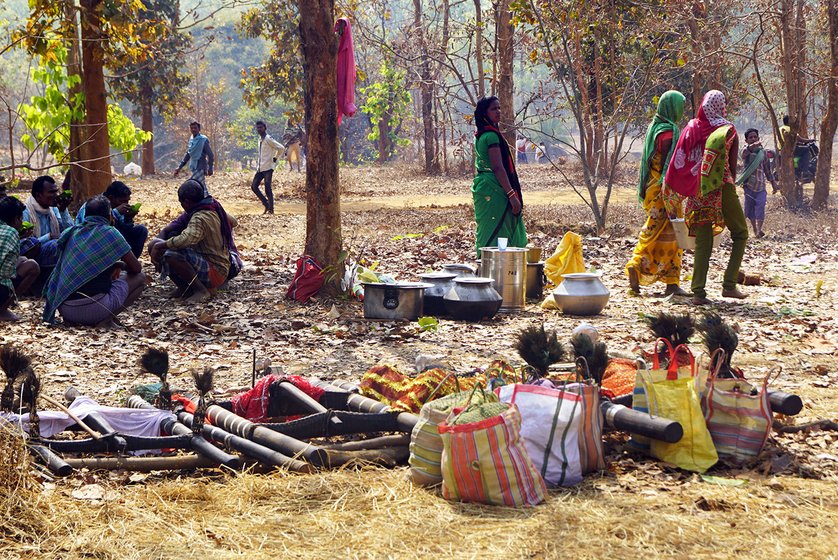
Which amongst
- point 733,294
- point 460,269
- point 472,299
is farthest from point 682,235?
point 472,299

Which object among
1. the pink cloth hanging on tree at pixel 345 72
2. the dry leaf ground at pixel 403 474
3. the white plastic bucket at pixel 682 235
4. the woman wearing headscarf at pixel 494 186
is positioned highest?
the pink cloth hanging on tree at pixel 345 72

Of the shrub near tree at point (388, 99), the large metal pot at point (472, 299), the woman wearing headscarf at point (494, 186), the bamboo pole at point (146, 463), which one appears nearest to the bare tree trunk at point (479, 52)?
the woman wearing headscarf at point (494, 186)

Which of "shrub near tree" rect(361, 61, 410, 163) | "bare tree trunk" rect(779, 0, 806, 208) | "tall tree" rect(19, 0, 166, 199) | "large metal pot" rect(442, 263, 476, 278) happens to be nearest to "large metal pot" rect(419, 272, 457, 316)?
"large metal pot" rect(442, 263, 476, 278)

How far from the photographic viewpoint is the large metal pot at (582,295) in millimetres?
8156

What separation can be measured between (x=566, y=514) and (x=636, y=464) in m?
0.79

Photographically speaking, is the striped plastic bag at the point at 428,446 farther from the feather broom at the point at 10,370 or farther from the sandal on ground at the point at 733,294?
the sandal on ground at the point at 733,294

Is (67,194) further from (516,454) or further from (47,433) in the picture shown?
(516,454)

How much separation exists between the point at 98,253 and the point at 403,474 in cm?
465

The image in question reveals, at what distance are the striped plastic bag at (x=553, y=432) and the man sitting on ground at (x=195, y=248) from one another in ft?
17.5

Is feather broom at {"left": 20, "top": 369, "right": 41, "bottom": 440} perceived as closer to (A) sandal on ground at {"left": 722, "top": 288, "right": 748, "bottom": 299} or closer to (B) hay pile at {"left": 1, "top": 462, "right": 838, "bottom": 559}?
(B) hay pile at {"left": 1, "top": 462, "right": 838, "bottom": 559}

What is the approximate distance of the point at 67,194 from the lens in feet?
30.7

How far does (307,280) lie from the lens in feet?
29.0

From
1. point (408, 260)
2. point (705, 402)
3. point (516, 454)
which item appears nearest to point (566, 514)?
point (516, 454)

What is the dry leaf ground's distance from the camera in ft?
11.2
